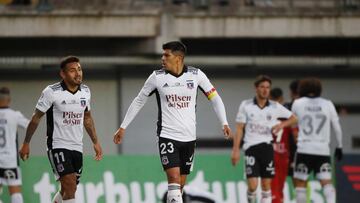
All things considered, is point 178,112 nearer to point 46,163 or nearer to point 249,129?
point 249,129

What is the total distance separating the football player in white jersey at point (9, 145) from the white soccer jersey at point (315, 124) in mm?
4932

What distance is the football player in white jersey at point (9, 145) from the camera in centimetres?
2266

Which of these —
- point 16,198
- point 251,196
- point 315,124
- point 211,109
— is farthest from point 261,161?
point 211,109

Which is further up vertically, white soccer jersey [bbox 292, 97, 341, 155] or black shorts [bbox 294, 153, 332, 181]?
white soccer jersey [bbox 292, 97, 341, 155]

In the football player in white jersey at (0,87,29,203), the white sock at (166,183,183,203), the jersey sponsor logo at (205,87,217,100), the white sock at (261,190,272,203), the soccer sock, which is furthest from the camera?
the football player in white jersey at (0,87,29,203)

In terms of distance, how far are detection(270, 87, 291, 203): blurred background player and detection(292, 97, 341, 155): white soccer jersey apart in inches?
39.0

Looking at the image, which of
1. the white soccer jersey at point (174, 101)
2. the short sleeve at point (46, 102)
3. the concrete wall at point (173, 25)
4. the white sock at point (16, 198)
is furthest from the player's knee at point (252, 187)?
the concrete wall at point (173, 25)

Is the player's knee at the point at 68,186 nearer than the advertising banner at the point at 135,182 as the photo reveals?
Yes

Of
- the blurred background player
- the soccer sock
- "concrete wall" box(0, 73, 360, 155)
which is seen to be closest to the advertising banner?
the blurred background player

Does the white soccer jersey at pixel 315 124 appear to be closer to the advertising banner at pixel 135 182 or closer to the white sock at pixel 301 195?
the white sock at pixel 301 195

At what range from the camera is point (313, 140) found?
22.0 m

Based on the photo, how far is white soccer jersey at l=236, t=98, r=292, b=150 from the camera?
70.5 ft

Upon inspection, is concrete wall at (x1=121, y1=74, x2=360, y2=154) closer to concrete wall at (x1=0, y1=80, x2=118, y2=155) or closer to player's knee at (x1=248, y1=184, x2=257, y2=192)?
concrete wall at (x1=0, y1=80, x2=118, y2=155)

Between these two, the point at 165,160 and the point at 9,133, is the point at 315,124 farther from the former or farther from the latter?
the point at 165,160
